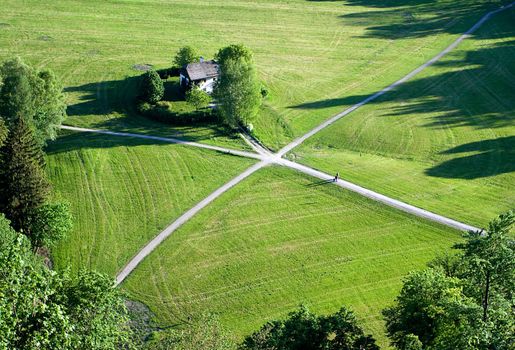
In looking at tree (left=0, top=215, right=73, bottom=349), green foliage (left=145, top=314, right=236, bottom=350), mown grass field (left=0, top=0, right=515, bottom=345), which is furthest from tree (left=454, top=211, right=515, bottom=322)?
tree (left=0, top=215, right=73, bottom=349)

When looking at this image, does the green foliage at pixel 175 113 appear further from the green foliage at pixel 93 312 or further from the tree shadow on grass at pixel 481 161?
the green foliage at pixel 93 312

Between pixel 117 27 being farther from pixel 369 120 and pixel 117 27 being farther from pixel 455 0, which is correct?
pixel 455 0

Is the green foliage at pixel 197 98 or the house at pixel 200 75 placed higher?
the house at pixel 200 75

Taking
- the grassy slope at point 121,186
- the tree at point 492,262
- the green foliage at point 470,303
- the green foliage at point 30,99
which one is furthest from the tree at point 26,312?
the green foliage at point 30,99

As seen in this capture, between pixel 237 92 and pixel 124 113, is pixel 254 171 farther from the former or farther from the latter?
pixel 124 113

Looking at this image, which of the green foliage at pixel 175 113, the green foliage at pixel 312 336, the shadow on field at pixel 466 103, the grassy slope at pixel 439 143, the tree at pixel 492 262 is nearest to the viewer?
the tree at pixel 492 262

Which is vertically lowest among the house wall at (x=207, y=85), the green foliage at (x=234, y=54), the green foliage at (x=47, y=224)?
the green foliage at (x=47, y=224)

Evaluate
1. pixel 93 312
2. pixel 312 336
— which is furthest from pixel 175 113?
pixel 93 312
